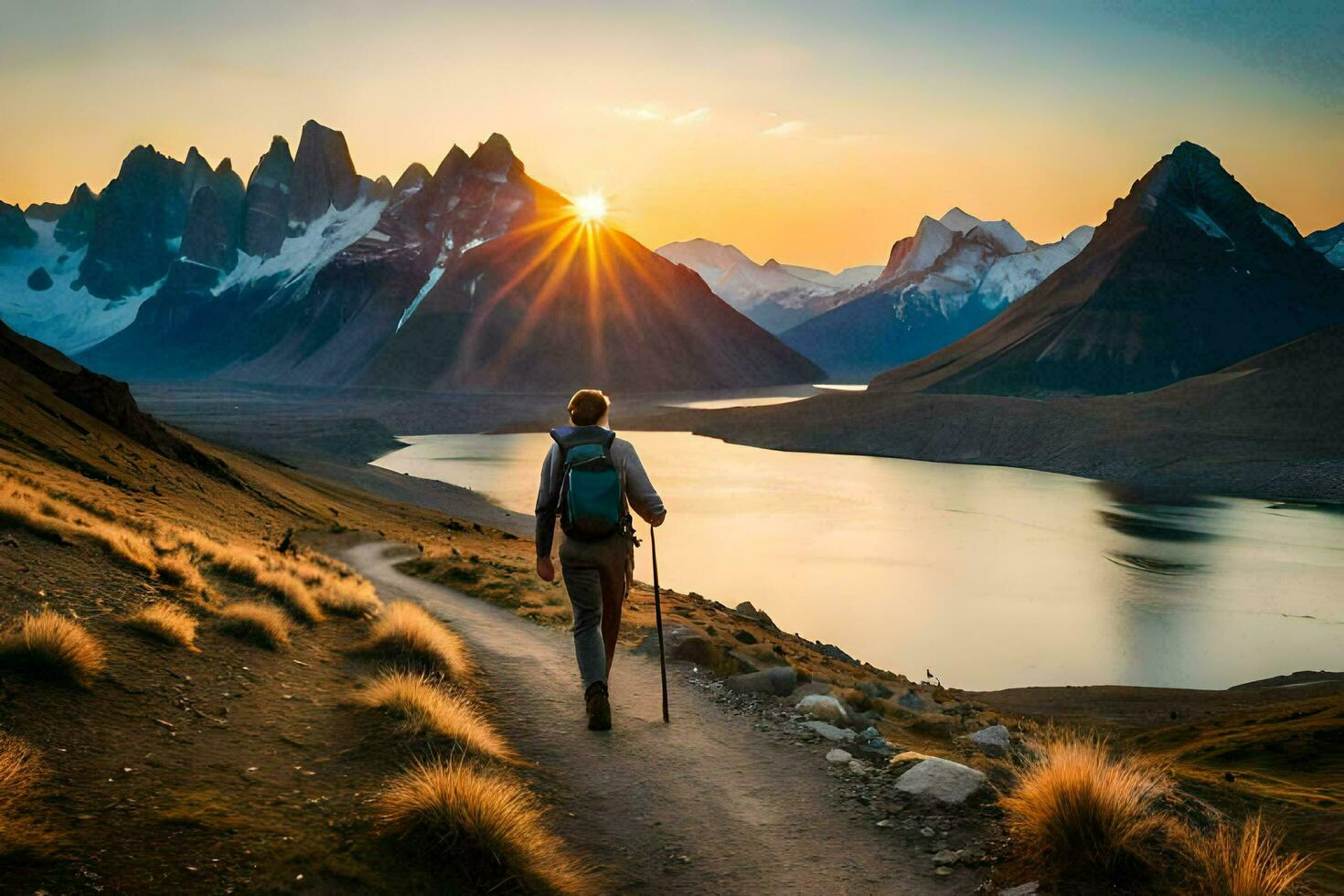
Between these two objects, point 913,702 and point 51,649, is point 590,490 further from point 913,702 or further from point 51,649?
point 913,702

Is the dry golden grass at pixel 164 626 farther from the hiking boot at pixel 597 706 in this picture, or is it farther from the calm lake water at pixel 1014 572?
the calm lake water at pixel 1014 572

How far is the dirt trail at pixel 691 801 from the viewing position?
18.0 ft

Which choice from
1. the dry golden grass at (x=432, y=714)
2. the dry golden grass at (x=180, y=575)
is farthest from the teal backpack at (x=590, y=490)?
the dry golden grass at (x=180, y=575)

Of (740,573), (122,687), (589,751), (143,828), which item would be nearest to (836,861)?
(589,751)

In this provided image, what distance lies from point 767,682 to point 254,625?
5584 millimetres

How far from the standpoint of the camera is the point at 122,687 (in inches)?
249

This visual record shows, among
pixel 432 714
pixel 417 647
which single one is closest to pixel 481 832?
pixel 432 714

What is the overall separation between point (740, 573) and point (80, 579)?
3590 centimetres

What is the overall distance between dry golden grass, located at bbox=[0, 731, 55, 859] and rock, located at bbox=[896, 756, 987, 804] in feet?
17.6

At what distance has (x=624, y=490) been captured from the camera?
7.65 meters

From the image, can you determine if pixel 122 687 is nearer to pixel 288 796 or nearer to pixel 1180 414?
pixel 288 796

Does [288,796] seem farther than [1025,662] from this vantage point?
No

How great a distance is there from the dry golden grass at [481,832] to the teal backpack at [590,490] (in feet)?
8.45

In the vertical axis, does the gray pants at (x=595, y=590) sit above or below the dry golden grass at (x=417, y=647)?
above
